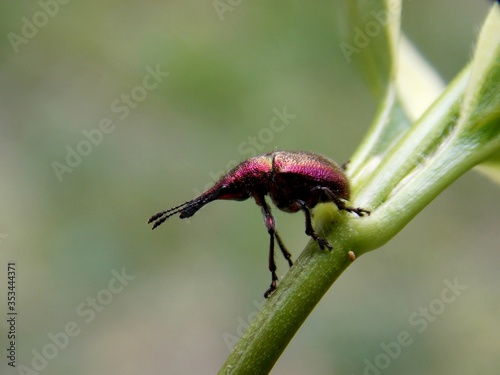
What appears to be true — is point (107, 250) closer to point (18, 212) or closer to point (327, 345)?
point (18, 212)

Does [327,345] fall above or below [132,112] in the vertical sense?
below

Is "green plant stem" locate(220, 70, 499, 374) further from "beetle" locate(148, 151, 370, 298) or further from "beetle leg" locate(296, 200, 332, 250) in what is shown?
"beetle" locate(148, 151, 370, 298)

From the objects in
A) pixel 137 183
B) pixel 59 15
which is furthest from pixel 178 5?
pixel 137 183

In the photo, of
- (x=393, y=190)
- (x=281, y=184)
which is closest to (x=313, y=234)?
(x=393, y=190)

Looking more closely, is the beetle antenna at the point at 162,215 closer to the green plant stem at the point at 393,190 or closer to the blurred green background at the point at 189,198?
the green plant stem at the point at 393,190

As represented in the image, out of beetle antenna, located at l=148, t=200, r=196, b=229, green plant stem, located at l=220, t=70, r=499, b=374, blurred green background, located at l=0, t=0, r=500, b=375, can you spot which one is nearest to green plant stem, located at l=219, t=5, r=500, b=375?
green plant stem, located at l=220, t=70, r=499, b=374
